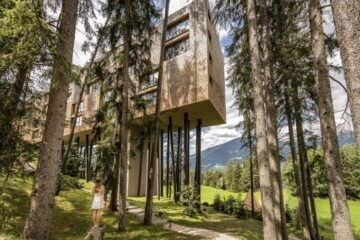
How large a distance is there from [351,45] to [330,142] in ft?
11.0

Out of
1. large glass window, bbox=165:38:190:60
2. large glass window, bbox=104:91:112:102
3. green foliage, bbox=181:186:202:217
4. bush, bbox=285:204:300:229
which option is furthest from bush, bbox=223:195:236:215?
large glass window, bbox=165:38:190:60

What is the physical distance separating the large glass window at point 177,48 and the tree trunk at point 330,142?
13.0m

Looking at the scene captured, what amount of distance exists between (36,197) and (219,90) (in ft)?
52.2

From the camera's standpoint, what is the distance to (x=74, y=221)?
32.4 feet

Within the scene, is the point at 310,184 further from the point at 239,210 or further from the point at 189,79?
the point at 189,79

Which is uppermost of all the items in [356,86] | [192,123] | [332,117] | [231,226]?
[192,123]

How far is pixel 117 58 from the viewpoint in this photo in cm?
1222

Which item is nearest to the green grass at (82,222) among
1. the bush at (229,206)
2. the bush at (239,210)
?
the bush at (239,210)

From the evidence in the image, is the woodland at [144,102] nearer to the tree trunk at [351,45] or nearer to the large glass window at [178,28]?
the tree trunk at [351,45]

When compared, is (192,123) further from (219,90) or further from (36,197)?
(36,197)

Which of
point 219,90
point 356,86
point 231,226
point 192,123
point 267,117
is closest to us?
point 356,86

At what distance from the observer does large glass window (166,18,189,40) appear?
19.0 metres

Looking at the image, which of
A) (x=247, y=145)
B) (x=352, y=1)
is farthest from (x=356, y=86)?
(x=247, y=145)

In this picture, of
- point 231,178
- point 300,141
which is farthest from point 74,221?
point 231,178
